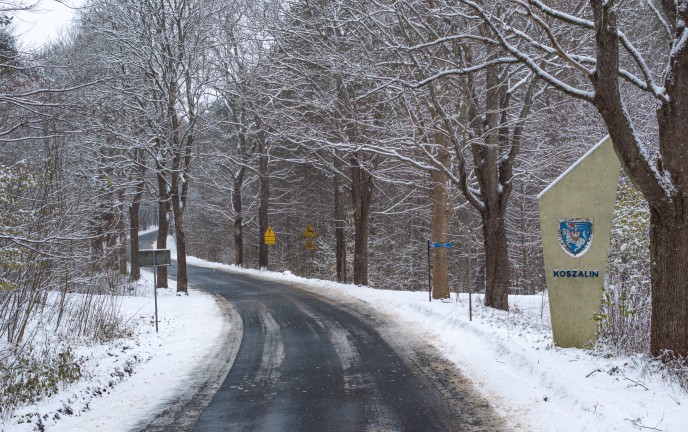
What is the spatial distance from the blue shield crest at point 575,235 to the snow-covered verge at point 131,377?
20.4 ft

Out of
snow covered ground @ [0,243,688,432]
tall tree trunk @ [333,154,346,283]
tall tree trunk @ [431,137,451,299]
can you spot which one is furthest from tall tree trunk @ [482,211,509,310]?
tall tree trunk @ [333,154,346,283]

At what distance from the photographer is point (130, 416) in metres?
7.25

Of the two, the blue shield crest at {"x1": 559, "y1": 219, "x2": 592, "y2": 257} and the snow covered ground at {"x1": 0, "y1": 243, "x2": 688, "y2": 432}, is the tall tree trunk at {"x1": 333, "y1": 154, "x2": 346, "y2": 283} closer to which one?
the snow covered ground at {"x1": 0, "y1": 243, "x2": 688, "y2": 432}

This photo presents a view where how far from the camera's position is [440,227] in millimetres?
17641

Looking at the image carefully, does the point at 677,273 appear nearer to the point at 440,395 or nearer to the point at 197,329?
the point at 440,395

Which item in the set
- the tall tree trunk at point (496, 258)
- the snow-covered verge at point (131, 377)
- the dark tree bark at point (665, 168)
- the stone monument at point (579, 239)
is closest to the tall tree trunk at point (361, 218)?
the tall tree trunk at point (496, 258)

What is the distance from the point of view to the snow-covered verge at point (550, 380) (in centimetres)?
607

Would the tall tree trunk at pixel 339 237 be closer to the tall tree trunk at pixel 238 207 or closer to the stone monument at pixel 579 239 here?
the tall tree trunk at pixel 238 207

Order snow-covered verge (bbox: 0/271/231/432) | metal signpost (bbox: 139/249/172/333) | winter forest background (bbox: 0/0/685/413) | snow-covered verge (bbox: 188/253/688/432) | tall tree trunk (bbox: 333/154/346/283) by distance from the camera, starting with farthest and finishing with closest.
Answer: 1. tall tree trunk (bbox: 333/154/346/283)
2. metal signpost (bbox: 139/249/172/333)
3. winter forest background (bbox: 0/0/685/413)
4. snow-covered verge (bbox: 0/271/231/432)
5. snow-covered verge (bbox: 188/253/688/432)

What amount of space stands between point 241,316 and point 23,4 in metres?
10.2

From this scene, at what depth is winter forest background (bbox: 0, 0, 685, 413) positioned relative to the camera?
368 inches

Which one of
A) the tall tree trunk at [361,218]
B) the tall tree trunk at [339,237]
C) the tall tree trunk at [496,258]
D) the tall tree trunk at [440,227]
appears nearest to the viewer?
the tall tree trunk at [496,258]

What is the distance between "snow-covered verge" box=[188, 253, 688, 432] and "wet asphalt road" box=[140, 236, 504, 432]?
0.39m

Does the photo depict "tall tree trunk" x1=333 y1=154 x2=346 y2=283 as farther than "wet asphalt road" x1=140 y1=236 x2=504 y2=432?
Yes
